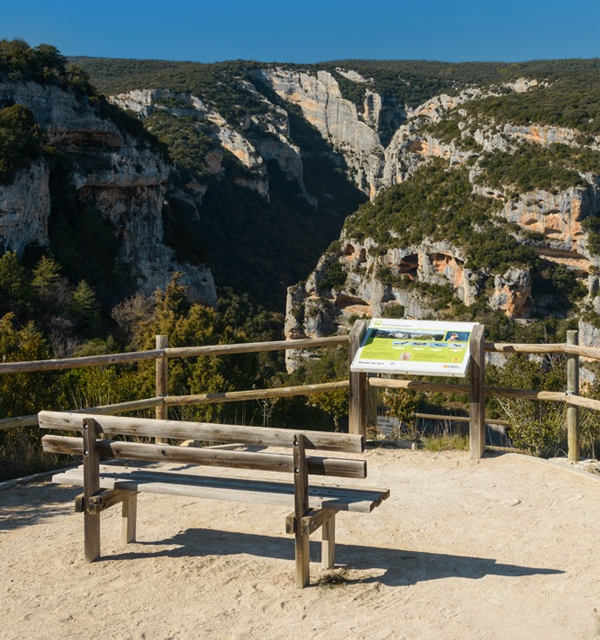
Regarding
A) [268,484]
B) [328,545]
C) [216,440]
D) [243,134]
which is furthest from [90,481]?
[243,134]

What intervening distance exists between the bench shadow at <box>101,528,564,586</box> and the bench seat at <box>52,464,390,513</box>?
0.41 metres

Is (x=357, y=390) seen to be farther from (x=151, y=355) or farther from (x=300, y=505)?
(x=300, y=505)

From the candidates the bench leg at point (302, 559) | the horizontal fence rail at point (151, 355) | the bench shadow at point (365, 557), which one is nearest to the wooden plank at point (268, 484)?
the bench leg at point (302, 559)

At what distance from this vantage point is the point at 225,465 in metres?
3.63

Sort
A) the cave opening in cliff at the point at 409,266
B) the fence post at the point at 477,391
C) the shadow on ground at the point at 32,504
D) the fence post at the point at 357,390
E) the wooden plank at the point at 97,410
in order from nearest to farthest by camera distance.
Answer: the shadow on ground at the point at 32,504
the wooden plank at the point at 97,410
the fence post at the point at 477,391
the fence post at the point at 357,390
the cave opening in cliff at the point at 409,266

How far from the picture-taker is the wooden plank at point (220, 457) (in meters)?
3.44

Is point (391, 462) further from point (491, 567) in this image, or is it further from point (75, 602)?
point (75, 602)

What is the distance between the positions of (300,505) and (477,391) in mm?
2997

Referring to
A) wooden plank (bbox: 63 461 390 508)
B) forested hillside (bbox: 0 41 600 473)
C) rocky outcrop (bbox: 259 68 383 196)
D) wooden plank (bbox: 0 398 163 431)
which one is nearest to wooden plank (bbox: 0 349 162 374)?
wooden plank (bbox: 0 398 163 431)

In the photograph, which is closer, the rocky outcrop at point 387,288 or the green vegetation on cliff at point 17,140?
the green vegetation on cliff at point 17,140

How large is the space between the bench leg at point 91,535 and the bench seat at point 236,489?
17 centimetres

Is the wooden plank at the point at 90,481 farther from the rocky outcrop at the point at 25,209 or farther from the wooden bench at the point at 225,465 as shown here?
the rocky outcrop at the point at 25,209

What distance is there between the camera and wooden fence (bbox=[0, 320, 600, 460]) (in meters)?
5.70

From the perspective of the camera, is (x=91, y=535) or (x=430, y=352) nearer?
(x=91, y=535)
